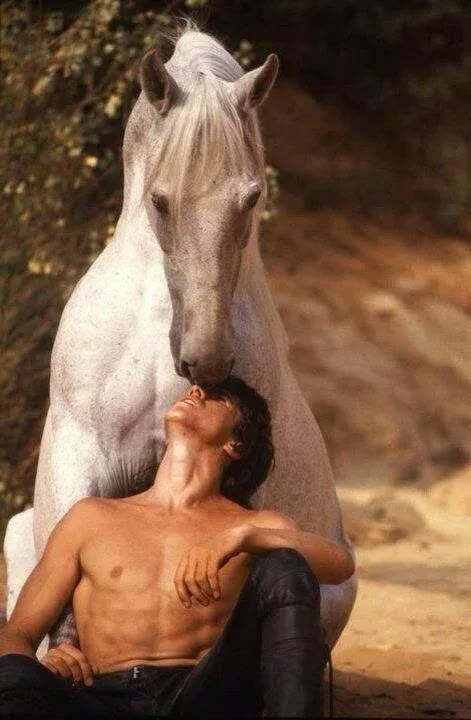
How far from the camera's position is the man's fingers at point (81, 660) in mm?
3568

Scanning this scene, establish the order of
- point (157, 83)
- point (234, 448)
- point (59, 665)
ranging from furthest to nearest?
point (157, 83)
point (234, 448)
point (59, 665)

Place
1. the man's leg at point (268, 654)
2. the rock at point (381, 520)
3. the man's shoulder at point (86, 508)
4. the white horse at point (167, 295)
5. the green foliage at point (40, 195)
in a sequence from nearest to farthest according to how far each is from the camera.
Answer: the man's leg at point (268, 654) → the man's shoulder at point (86, 508) → the white horse at point (167, 295) → the green foliage at point (40, 195) → the rock at point (381, 520)

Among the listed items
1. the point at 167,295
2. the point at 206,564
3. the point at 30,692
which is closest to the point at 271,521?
the point at 206,564

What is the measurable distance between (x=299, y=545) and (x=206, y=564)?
0.74 ft

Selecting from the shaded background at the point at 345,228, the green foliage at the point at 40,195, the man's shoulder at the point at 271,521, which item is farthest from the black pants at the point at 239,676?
the green foliage at the point at 40,195

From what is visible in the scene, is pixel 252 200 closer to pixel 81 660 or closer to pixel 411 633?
pixel 81 660

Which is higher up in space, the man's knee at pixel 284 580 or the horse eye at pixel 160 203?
the horse eye at pixel 160 203

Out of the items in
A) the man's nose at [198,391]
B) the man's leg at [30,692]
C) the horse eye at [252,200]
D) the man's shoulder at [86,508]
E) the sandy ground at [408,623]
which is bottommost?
the sandy ground at [408,623]

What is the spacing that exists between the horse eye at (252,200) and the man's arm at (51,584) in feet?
3.06

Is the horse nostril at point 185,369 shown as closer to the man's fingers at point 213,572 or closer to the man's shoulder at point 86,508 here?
the man's shoulder at point 86,508

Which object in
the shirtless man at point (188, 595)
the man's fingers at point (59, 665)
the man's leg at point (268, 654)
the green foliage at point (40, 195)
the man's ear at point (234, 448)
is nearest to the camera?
the man's leg at point (268, 654)

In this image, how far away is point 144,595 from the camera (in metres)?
3.60

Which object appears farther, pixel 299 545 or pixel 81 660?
pixel 81 660

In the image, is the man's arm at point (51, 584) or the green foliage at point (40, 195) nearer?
the man's arm at point (51, 584)
